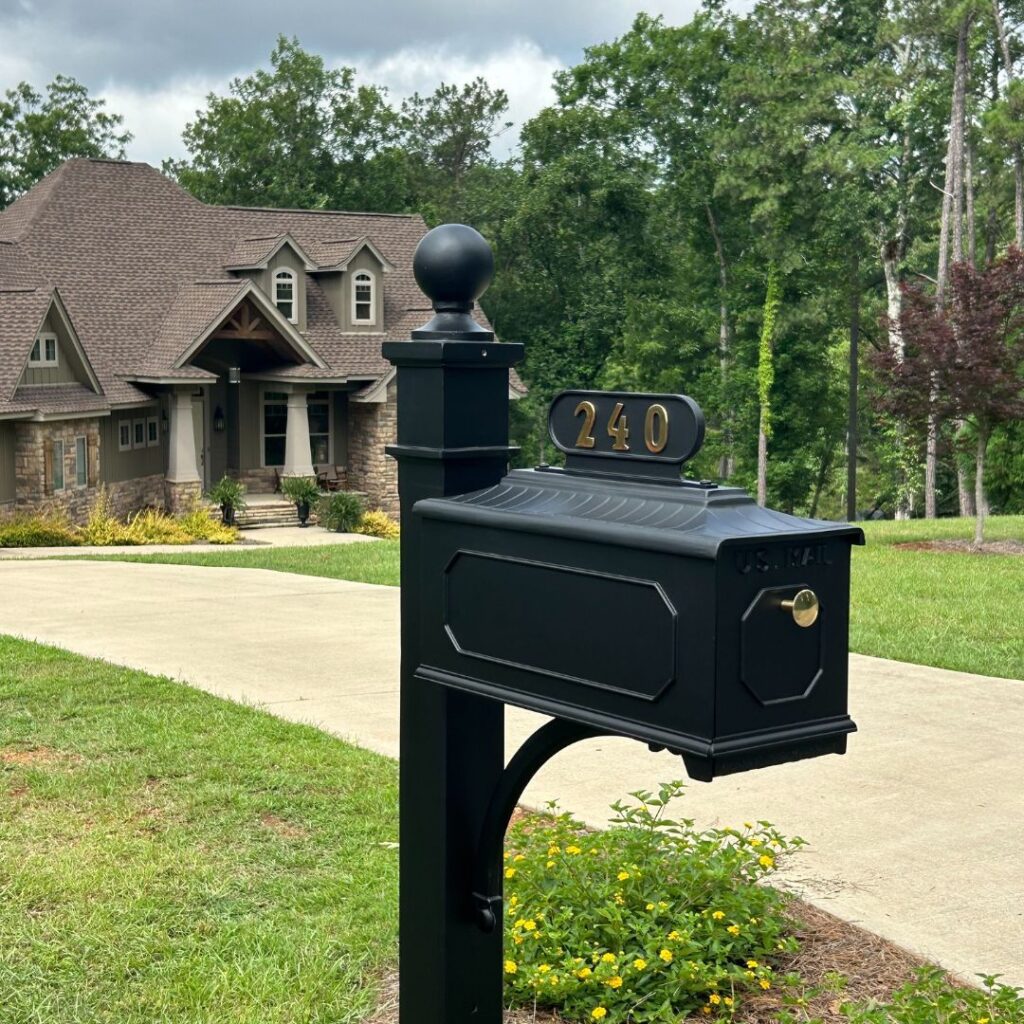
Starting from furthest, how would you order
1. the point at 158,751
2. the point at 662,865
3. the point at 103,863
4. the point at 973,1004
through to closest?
1. the point at 158,751
2. the point at 103,863
3. the point at 662,865
4. the point at 973,1004

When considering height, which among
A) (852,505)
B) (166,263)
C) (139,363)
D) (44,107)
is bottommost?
(852,505)

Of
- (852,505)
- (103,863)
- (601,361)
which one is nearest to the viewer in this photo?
(103,863)

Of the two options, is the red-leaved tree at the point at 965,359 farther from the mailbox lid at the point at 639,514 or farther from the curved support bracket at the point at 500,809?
the mailbox lid at the point at 639,514

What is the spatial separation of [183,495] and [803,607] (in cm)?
2534

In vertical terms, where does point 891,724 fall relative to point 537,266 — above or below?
below

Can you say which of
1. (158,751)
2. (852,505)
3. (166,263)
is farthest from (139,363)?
(158,751)

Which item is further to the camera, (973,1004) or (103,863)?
(103,863)

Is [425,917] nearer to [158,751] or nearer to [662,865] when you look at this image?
[662,865]

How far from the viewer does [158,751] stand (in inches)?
265

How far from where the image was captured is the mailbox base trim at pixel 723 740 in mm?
2137

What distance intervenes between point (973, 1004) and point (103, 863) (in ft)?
10.0

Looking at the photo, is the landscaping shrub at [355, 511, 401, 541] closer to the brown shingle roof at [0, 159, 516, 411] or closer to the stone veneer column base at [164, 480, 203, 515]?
the stone veneer column base at [164, 480, 203, 515]

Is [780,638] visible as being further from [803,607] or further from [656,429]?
[656,429]

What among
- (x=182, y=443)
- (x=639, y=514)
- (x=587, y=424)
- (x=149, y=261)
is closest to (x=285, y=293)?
(x=149, y=261)
